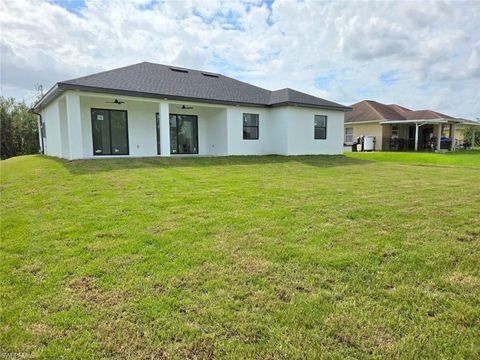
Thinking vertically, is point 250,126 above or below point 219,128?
above

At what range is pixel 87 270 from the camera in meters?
3.54

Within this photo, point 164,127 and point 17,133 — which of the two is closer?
point 164,127

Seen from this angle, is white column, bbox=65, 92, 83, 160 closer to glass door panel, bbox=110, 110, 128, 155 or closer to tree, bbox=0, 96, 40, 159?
glass door panel, bbox=110, 110, 128, 155

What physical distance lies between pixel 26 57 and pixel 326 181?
96.6 feet

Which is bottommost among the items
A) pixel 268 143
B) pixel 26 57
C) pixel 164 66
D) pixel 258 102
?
pixel 268 143

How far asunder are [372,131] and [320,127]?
11.9 metres

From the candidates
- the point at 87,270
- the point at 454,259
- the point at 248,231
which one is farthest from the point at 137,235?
the point at 454,259

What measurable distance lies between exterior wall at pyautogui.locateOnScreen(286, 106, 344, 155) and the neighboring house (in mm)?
9802

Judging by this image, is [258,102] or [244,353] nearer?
[244,353]

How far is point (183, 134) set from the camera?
17.7m

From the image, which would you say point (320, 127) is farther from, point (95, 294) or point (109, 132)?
point (95, 294)

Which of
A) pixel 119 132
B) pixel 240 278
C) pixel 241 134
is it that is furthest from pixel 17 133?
pixel 240 278

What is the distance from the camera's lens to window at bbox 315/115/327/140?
1872 centimetres

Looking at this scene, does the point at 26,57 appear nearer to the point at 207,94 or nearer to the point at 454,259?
the point at 207,94
